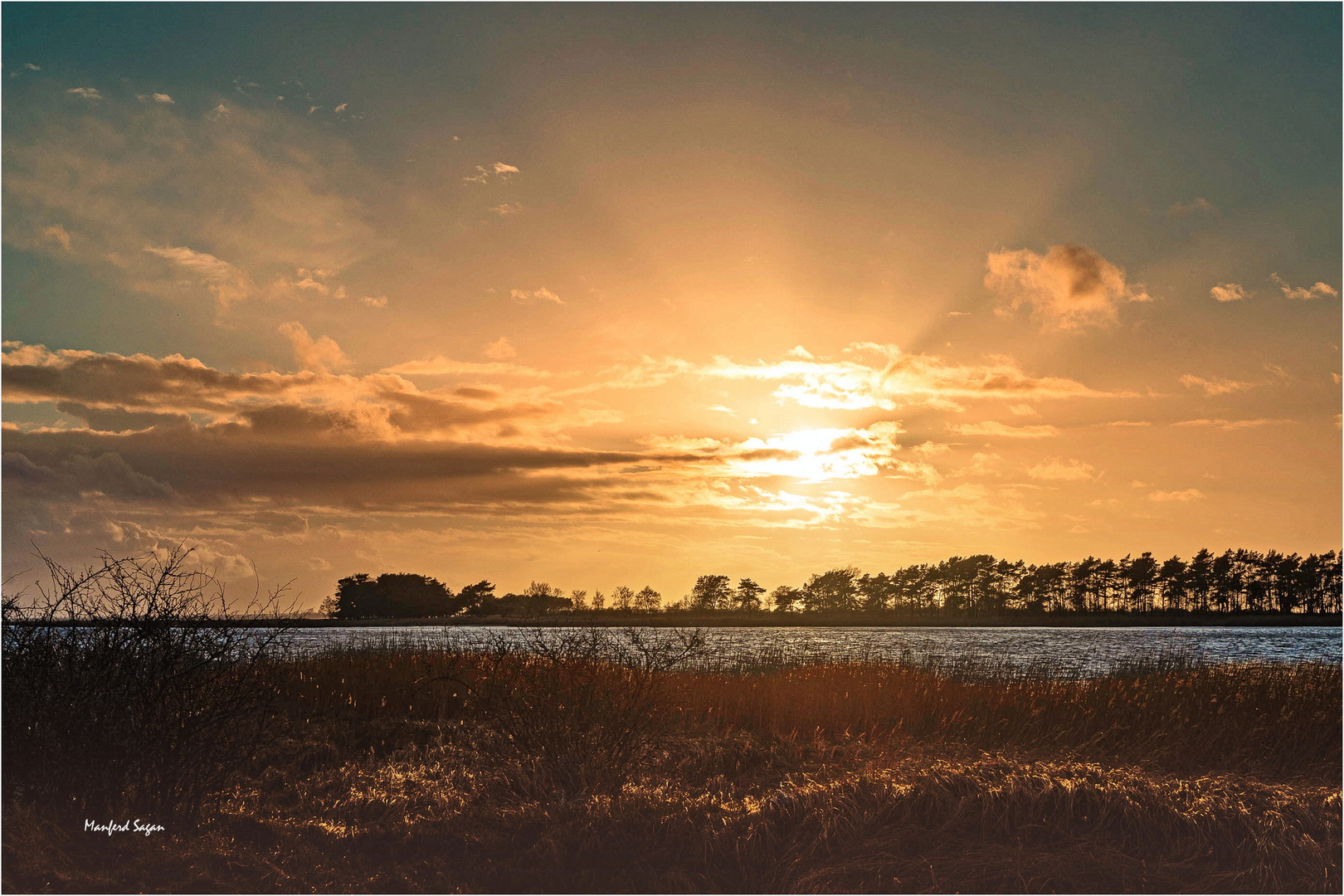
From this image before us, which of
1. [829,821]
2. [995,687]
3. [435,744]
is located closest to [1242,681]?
[995,687]

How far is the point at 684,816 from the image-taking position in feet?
32.4

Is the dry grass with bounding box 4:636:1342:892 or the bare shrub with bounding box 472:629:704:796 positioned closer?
the dry grass with bounding box 4:636:1342:892

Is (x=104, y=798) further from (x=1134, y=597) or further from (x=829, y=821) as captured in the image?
(x=1134, y=597)

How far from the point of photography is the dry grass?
353 inches

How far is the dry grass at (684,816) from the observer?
8.98 meters

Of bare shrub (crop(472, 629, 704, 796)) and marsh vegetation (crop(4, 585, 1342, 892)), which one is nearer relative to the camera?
marsh vegetation (crop(4, 585, 1342, 892))

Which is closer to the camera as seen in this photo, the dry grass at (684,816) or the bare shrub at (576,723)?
the dry grass at (684,816)

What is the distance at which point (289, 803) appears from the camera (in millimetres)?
11258

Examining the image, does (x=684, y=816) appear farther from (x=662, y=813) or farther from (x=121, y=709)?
(x=121, y=709)

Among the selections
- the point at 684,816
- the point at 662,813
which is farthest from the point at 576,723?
the point at 684,816

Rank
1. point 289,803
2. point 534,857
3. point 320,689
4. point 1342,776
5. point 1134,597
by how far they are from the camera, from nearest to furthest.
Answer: point 534,857 < point 289,803 < point 1342,776 < point 320,689 < point 1134,597

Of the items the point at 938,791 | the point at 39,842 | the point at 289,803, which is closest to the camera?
the point at 39,842

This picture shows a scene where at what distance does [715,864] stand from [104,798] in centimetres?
696

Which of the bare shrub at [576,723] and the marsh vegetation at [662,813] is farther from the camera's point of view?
the bare shrub at [576,723]
